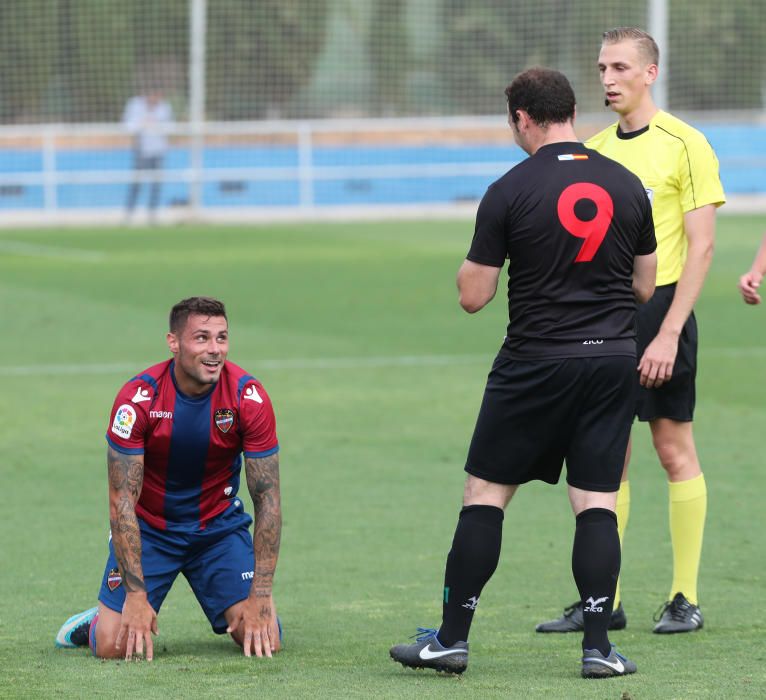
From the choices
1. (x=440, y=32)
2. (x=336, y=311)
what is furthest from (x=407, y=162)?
(x=336, y=311)

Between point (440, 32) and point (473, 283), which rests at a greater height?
point (440, 32)

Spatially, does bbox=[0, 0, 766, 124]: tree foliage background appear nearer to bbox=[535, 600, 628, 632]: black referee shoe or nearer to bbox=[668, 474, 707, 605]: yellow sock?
bbox=[668, 474, 707, 605]: yellow sock

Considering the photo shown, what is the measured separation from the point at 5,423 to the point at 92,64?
2237cm

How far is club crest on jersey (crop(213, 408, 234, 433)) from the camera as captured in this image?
208 inches

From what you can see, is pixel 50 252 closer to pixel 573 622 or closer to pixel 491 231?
pixel 573 622

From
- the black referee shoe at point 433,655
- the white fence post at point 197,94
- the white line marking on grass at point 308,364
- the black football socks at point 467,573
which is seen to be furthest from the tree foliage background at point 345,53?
the black referee shoe at point 433,655

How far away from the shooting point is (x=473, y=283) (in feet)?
15.7

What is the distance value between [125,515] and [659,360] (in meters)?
1.93

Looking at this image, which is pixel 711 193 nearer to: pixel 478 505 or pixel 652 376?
pixel 652 376

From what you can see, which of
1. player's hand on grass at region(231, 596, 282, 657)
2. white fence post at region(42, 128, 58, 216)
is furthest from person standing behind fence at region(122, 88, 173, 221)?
player's hand on grass at region(231, 596, 282, 657)

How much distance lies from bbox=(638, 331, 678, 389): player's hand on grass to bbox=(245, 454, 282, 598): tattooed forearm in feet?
4.42

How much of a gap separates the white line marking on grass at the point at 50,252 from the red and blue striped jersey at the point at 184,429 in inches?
647

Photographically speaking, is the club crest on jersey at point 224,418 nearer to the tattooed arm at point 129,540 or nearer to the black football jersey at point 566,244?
the tattooed arm at point 129,540

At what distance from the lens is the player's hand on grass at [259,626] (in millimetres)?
5199
